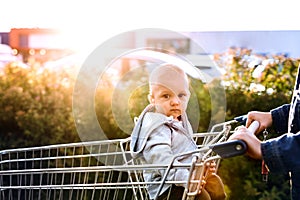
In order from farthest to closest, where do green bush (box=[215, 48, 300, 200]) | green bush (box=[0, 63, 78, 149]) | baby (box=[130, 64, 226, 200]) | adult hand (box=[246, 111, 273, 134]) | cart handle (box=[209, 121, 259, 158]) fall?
green bush (box=[0, 63, 78, 149]) < green bush (box=[215, 48, 300, 200]) < adult hand (box=[246, 111, 273, 134]) < baby (box=[130, 64, 226, 200]) < cart handle (box=[209, 121, 259, 158])

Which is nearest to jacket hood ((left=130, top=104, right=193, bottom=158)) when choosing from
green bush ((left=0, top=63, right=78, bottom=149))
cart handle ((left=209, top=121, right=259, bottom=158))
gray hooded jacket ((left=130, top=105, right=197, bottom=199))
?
gray hooded jacket ((left=130, top=105, right=197, bottom=199))

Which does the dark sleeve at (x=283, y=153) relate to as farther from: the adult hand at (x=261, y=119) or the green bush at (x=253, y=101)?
the green bush at (x=253, y=101)

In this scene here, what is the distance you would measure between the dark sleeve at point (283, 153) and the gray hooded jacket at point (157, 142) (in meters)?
0.47

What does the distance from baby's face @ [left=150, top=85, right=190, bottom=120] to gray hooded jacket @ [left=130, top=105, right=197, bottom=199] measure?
0.04 meters

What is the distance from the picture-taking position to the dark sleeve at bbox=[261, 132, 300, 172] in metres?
2.00

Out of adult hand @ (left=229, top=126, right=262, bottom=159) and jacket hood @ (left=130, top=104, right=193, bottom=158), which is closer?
adult hand @ (left=229, top=126, right=262, bottom=159)

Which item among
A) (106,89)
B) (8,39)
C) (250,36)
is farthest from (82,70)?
(8,39)

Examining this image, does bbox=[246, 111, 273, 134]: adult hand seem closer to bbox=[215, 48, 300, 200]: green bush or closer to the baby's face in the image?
the baby's face

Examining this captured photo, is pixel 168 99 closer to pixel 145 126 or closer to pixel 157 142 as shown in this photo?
pixel 145 126

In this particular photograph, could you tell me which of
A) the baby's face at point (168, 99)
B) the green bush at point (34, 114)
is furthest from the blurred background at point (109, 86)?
the baby's face at point (168, 99)

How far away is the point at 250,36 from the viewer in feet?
22.3

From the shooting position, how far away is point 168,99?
106 inches

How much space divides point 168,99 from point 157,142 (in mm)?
258

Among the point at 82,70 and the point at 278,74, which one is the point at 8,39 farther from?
the point at 278,74
